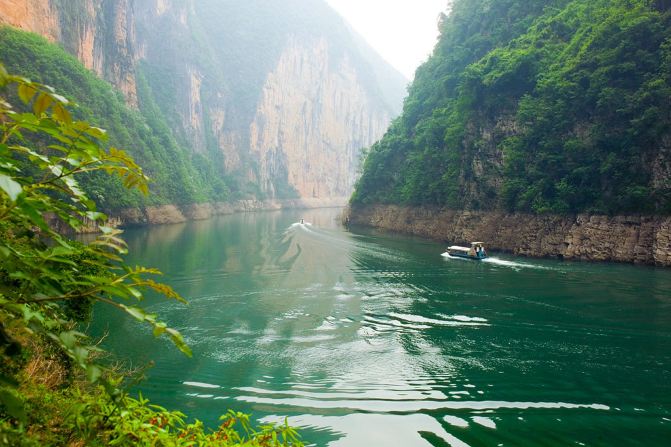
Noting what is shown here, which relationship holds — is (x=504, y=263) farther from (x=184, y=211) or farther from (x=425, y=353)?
(x=184, y=211)

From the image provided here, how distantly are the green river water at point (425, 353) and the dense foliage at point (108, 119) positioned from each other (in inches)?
1156

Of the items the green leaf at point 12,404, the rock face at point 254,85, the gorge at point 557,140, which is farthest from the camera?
the rock face at point 254,85

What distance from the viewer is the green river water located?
28.8ft

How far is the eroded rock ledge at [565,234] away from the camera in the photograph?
25.4m

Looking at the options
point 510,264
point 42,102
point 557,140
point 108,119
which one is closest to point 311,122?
point 108,119

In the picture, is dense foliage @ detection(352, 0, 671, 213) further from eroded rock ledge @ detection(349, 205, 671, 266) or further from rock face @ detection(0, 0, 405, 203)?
rock face @ detection(0, 0, 405, 203)

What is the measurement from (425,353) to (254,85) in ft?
439

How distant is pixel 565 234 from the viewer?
29656 millimetres

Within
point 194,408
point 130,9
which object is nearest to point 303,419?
point 194,408

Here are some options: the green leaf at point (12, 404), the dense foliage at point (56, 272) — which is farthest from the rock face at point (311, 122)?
the green leaf at point (12, 404)

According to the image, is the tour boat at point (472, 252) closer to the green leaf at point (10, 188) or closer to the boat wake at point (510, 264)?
the boat wake at point (510, 264)

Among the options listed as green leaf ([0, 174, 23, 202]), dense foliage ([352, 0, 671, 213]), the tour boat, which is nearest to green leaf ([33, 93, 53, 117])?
green leaf ([0, 174, 23, 202])

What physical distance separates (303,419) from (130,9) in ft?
333

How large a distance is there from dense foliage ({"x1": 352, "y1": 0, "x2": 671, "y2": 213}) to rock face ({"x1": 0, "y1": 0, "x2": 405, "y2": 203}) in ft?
205
